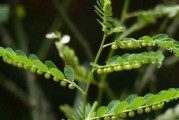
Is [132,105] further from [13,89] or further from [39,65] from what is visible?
[13,89]

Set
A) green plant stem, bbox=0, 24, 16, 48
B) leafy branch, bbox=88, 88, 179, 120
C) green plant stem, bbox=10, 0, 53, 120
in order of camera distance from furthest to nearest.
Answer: green plant stem, bbox=0, 24, 16, 48 → green plant stem, bbox=10, 0, 53, 120 → leafy branch, bbox=88, 88, 179, 120

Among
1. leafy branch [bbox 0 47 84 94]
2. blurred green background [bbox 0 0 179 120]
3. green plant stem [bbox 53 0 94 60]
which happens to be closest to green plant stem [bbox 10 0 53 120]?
blurred green background [bbox 0 0 179 120]

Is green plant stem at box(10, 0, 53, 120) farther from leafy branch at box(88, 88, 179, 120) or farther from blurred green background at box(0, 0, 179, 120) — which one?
leafy branch at box(88, 88, 179, 120)

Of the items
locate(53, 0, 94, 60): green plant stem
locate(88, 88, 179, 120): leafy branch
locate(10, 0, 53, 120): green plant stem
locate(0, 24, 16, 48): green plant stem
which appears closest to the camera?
locate(88, 88, 179, 120): leafy branch

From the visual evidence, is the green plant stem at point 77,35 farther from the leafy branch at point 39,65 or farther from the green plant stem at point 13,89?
the leafy branch at point 39,65

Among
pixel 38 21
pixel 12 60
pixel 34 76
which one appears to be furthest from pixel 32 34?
pixel 12 60

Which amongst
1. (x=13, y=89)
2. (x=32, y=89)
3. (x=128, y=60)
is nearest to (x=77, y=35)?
(x=32, y=89)

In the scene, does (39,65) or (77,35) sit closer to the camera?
(39,65)

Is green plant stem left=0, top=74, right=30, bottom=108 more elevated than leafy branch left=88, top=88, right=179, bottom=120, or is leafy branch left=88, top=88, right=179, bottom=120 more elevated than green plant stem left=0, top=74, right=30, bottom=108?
green plant stem left=0, top=74, right=30, bottom=108
